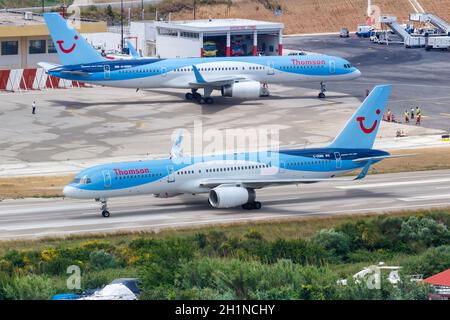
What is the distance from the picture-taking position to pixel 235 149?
279ft

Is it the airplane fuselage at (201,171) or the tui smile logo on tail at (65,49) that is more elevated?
the tui smile logo on tail at (65,49)

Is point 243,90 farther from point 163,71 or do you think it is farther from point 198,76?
point 163,71

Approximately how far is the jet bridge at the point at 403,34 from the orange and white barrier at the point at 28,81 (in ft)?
175

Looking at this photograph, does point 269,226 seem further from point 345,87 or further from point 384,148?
point 345,87

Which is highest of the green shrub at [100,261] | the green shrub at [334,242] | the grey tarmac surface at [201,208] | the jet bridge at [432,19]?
the jet bridge at [432,19]

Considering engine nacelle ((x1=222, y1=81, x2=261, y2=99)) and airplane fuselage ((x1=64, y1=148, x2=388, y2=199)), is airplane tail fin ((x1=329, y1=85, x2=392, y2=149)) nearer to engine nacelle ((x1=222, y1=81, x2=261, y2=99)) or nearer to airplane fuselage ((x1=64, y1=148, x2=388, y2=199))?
airplane fuselage ((x1=64, y1=148, x2=388, y2=199))

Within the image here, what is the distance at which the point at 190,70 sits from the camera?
342 ft

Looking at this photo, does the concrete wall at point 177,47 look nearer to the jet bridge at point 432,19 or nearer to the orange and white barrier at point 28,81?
the orange and white barrier at point 28,81

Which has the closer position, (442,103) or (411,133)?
(411,133)

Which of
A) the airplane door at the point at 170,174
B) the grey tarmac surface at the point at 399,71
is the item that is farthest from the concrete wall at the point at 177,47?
the airplane door at the point at 170,174

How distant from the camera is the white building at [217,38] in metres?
124

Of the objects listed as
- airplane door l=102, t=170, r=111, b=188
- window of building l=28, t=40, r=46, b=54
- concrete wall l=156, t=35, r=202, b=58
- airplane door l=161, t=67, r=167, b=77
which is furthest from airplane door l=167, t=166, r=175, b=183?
concrete wall l=156, t=35, r=202, b=58
